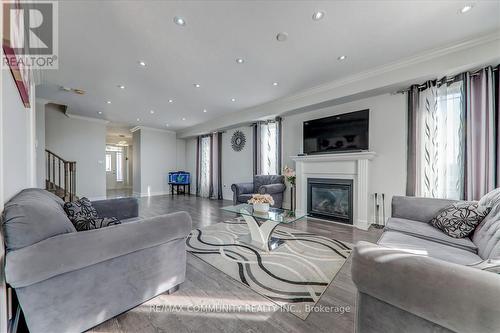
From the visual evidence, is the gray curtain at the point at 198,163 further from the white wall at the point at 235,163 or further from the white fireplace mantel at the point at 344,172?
the white fireplace mantel at the point at 344,172

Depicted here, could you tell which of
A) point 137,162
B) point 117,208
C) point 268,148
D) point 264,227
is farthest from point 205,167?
point 264,227

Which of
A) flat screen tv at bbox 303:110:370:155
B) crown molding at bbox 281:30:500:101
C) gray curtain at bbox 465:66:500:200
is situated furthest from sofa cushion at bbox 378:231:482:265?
crown molding at bbox 281:30:500:101

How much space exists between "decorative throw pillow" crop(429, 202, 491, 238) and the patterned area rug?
103 cm

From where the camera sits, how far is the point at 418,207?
2311 mm

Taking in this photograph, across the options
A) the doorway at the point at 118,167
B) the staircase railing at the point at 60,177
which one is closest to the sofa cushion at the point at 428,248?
the staircase railing at the point at 60,177

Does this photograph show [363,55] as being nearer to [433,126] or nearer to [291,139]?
[433,126]

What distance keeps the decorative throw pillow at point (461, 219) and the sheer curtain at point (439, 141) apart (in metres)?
1.17

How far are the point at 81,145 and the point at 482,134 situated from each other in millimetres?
9228

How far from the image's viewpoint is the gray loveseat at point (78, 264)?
101cm

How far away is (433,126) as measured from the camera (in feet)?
9.85

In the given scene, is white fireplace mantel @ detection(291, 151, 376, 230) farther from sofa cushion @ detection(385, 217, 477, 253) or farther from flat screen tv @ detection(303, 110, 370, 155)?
sofa cushion @ detection(385, 217, 477, 253)

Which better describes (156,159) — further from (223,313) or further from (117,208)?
(223,313)

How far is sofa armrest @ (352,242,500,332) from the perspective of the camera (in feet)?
2.30

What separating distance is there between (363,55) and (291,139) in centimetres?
235
